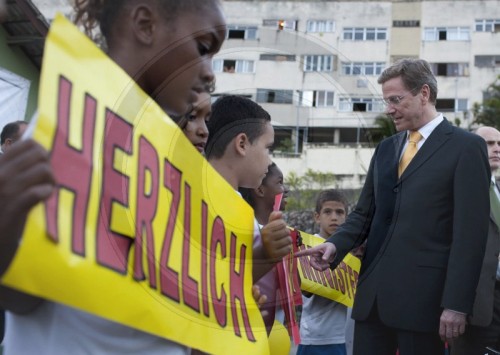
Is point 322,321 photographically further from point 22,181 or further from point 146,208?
point 22,181

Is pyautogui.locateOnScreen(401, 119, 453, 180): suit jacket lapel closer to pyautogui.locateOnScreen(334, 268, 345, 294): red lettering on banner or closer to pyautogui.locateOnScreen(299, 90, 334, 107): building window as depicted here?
pyautogui.locateOnScreen(299, 90, 334, 107): building window

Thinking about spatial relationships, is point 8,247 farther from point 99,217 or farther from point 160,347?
point 160,347

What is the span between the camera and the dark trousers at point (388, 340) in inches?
127

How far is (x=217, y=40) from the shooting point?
1579 millimetres

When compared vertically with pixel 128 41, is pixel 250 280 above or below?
below

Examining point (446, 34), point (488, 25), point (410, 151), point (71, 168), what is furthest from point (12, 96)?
point (488, 25)

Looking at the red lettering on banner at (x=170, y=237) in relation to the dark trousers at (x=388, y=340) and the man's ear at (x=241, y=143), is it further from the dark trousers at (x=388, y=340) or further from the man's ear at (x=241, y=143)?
the dark trousers at (x=388, y=340)

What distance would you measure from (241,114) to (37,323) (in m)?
1.72

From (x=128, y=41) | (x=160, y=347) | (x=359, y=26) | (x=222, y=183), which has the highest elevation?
(x=359, y=26)

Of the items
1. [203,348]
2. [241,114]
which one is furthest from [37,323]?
[241,114]


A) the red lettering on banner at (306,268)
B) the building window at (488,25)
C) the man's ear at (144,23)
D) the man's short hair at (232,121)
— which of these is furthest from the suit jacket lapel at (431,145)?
the building window at (488,25)

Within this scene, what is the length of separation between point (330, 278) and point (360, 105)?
1.69 meters

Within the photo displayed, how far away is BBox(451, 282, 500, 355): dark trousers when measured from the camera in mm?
3844

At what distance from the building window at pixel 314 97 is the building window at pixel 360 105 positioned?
7 cm
